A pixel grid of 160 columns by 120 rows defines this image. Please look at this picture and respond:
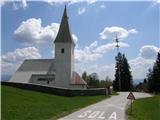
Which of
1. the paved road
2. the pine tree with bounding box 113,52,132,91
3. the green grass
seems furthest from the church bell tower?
the paved road

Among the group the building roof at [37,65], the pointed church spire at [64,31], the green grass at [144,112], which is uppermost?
the pointed church spire at [64,31]

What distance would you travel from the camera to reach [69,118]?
2264 cm

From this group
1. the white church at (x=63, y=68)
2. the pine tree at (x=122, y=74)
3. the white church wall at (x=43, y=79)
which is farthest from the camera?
the pine tree at (x=122, y=74)

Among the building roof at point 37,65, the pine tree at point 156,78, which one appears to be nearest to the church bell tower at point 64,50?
the building roof at point 37,65

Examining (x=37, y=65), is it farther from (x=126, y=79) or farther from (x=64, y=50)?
(x=126, y=79)

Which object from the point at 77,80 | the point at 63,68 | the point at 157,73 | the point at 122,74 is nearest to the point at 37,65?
the point at 63,68

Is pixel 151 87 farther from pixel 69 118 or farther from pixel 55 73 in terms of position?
pixel 69 118

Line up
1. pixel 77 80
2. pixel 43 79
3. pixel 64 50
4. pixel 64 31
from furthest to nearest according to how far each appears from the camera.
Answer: pixel 43 79, pixel 64 50, pixel 64 31, pixel 77 80

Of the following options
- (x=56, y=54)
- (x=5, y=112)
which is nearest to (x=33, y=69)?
(x=56, y=54)

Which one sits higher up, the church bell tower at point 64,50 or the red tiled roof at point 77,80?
the church bell tower at point 64,50

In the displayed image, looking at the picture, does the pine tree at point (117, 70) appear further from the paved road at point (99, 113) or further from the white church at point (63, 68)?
the paved road at point (99, 113)

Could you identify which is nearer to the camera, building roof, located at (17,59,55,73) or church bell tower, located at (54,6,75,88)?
church bell tower, located at (54,6,75,88)

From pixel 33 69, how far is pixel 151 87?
29409mm

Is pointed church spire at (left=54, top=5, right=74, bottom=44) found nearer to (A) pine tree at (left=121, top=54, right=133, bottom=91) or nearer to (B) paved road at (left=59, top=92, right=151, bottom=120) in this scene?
(A) pine tree at (left=121, top=54, right=133, bottom=91)
